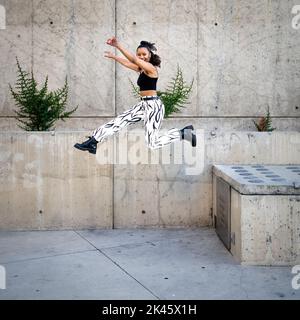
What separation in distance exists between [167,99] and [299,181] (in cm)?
219

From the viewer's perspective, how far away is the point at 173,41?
22.6ft

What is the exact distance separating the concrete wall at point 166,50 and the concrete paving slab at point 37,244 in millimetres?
2375

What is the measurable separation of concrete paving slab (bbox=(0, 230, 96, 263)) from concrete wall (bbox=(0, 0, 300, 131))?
2375mm

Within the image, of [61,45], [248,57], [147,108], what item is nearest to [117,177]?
[147,108]

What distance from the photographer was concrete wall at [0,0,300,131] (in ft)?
22.4

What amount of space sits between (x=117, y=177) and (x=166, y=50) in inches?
112

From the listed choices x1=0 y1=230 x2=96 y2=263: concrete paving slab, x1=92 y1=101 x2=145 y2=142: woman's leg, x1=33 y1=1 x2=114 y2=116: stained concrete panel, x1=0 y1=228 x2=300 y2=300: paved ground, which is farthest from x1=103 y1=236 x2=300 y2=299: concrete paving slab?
x1=33 y1=1 x2=114 y2=116: stained concrete panel

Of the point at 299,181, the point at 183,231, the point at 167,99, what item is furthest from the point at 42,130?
the point at 299,181

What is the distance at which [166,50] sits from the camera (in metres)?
6.89

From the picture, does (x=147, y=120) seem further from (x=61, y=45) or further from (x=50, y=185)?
(x=61, y=45)
